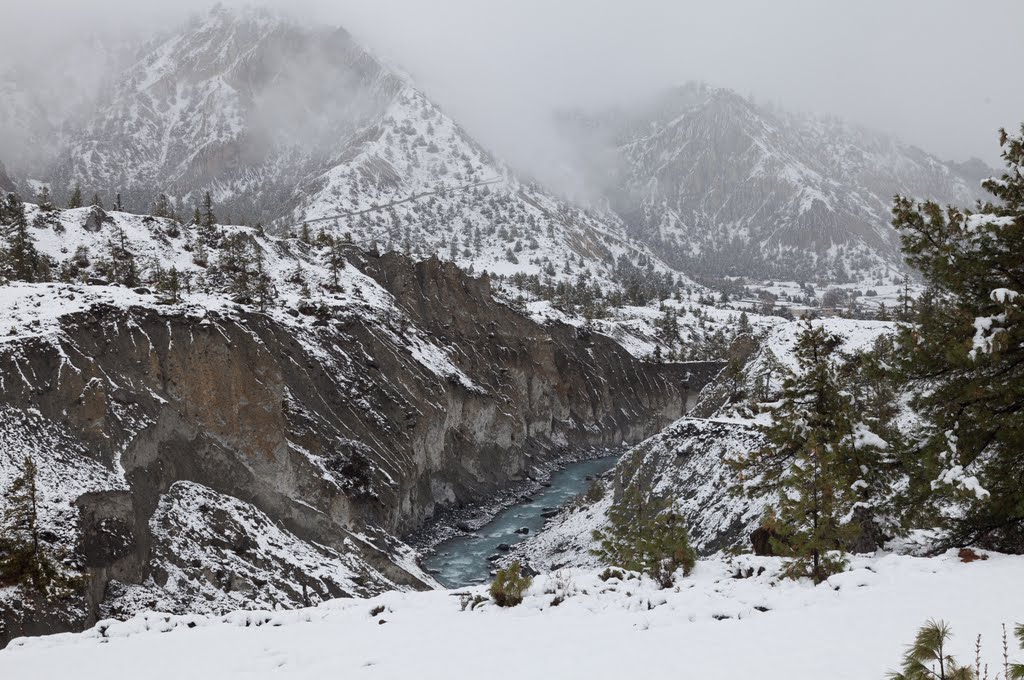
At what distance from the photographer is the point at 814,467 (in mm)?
16172

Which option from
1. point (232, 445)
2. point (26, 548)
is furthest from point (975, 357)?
point (232, 445)

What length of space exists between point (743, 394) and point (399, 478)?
28744 mm

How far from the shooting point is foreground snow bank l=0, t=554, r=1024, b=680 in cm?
899

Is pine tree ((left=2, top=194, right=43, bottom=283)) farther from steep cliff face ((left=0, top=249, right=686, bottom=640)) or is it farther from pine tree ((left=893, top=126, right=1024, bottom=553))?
pine tree ((left=893, top=126, right=1024, bottom=553))

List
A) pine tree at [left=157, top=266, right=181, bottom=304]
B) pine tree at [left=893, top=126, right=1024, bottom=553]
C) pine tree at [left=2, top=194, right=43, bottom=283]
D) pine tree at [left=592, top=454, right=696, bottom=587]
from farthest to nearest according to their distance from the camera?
pine tree at [left=2, top=194, right=43, bottom=283], pine tree at [left=157, top=266, right=181, bottom=304], pine tree at [left=592, top=454, right=696, bottom=587], pine tree at [left=893, top=126, right=1024, bottom=553]

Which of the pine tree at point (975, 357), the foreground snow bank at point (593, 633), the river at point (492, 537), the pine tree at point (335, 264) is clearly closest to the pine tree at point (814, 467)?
the foreground snow bank at point (593, 633)

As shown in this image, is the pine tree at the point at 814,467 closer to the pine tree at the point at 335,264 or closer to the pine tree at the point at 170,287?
the pine tree at the point at 170,287

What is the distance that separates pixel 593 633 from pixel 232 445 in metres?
38.2

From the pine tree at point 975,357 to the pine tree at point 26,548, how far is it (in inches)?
1148

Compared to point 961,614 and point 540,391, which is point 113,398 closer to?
point 961,614

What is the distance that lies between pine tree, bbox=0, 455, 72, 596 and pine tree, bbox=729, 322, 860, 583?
83.4 ft

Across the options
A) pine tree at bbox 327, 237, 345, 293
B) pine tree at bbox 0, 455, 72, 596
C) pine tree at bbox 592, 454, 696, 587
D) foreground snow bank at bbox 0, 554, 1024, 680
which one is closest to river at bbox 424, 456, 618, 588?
pine tree at bbox 0, 455, 72, 596

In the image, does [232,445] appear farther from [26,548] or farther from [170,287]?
[170,287]

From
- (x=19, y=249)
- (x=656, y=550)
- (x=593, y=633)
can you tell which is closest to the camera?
(x=593, y=633)
